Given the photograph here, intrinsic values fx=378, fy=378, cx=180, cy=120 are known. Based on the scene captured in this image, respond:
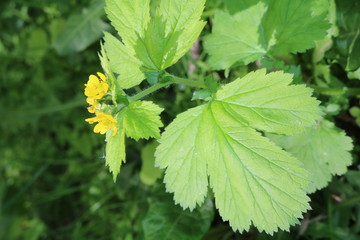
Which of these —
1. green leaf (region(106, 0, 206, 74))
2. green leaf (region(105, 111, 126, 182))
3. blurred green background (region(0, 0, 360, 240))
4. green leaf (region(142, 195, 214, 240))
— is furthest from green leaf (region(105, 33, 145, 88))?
green leaf (region(142, 195, 214, 240))

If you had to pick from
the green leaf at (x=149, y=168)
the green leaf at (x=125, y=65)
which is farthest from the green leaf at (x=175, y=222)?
the green leaf at (x=125, y=65)

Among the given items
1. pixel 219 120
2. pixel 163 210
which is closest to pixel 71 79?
pixel 163 210

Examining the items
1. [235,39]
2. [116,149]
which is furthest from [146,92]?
[235,39]

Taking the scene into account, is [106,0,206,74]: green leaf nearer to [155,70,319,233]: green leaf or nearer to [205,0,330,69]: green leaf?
[155,70,319,233]: green leaf

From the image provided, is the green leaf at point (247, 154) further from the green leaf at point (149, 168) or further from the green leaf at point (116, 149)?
the green leaf at point (149, 168)

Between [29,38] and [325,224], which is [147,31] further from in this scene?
[29,38]

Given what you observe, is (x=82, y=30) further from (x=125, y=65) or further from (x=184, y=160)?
(x=184, y=160)
